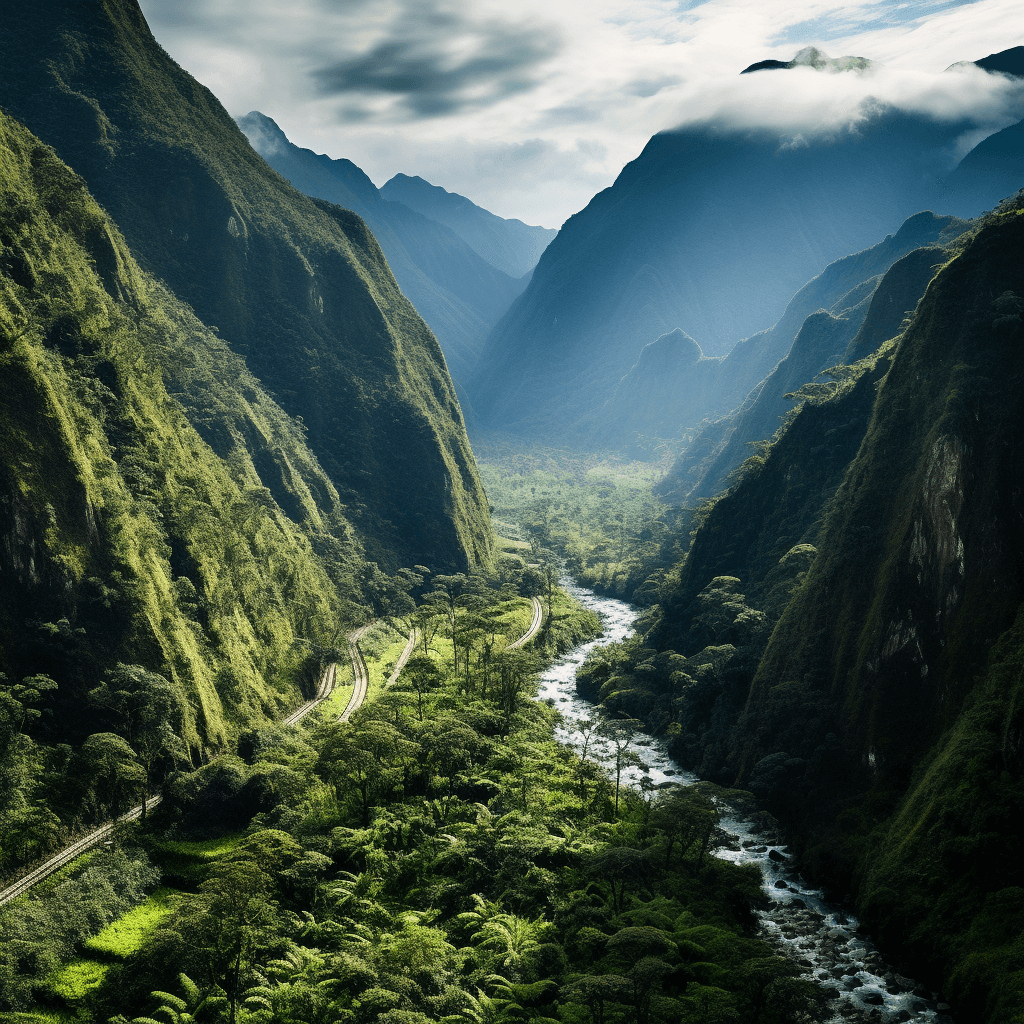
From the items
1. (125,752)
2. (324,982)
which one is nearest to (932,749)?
(324,982)

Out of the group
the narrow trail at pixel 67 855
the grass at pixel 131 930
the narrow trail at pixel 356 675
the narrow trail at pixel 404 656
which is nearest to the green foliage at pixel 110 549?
the narrow trail at pixel 67 855

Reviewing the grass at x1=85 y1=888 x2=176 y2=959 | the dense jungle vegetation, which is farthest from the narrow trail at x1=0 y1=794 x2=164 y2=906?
the grass at x1=85 y1=888 x2=176 y2=959

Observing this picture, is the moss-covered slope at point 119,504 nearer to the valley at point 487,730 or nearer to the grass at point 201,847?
the valley at point 487,730

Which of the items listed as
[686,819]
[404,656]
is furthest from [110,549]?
[686,819]

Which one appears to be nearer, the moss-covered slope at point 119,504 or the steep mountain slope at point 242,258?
the moss-covered slope at point 119,504

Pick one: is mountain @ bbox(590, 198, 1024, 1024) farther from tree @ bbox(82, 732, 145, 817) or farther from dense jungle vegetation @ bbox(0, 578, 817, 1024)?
tree @ bbox(82, 732, 145, 817)

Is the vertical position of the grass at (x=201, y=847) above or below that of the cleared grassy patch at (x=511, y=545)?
below

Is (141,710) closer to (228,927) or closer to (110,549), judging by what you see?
(110,549)
